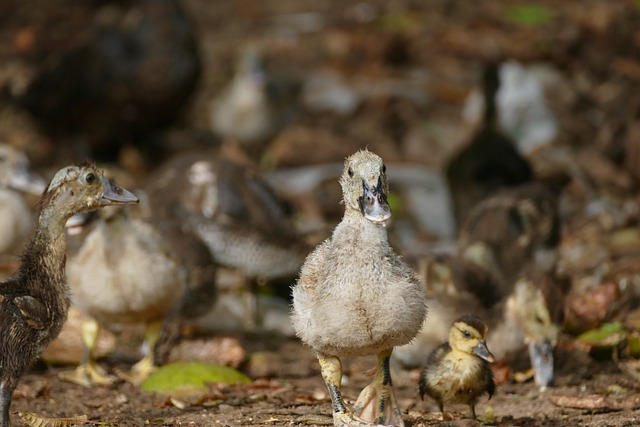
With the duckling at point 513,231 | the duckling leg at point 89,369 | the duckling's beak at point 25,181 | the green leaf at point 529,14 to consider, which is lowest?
the duckling leg at point 89,369

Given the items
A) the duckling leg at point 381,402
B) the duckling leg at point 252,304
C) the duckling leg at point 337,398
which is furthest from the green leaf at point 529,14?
the duckling leg at point 337,398

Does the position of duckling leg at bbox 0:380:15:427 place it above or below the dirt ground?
below

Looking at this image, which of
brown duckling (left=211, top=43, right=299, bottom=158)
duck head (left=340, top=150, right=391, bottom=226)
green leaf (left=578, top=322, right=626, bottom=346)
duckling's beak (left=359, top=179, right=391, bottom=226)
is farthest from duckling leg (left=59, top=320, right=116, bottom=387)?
brown duckling (left=211, top=43, right=299, bottom=158)

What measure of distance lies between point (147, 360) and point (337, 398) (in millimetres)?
2686

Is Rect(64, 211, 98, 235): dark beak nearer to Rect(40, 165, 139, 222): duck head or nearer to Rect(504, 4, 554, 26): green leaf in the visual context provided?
Rect(40, 165, 139, 222): duck head

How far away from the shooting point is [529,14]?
17422 millimetres

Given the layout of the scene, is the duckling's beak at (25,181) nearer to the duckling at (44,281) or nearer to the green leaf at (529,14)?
the duckling at (44,281)

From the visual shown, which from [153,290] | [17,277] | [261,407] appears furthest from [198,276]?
[17,277]

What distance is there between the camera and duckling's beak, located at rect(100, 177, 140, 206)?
20.9 ft

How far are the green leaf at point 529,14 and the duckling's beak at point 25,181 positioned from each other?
889cm

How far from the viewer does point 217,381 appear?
7453 mm

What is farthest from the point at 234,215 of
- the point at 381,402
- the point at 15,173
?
the point at 381,402

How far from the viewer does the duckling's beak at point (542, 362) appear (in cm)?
754

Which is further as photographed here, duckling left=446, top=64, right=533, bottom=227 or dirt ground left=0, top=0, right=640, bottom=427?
duckling left=446, top=64, right=533, bottom=227
